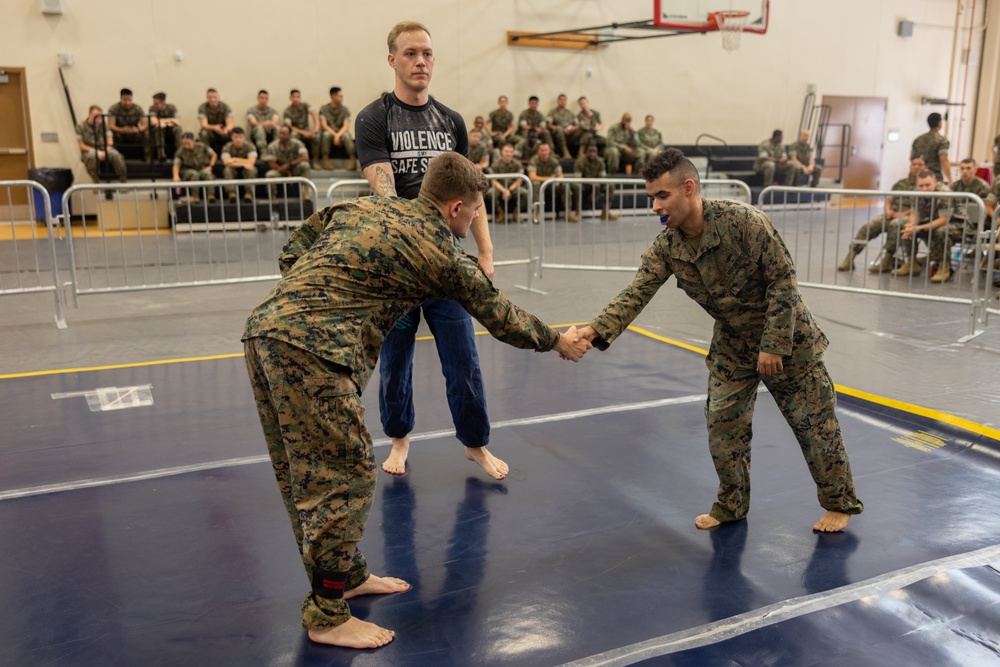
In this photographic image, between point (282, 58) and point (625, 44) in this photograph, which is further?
point (625, 44)

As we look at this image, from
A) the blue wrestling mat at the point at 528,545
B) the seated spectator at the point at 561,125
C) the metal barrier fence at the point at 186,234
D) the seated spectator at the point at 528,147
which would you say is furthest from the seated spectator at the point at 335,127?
the blue wrestling mat at the point at 528,545

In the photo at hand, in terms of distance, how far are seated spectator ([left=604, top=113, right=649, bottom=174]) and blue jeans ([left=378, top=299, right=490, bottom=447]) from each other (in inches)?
554

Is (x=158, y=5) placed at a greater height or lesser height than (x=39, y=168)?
greater

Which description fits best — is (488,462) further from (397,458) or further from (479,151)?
(479,151)

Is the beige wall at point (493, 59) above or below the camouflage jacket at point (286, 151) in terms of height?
above

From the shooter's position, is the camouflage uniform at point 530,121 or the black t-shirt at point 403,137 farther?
the camouflage uniform at point 530,121

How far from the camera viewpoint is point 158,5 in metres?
15.0

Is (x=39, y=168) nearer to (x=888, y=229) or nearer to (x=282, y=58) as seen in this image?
(x=282, y=58)

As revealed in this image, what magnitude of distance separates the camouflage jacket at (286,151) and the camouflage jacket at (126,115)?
7.07 feet

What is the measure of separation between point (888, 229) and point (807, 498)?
7.29 m

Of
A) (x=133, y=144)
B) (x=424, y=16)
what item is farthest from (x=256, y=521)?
(x=424, y=16)

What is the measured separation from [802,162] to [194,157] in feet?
42.8

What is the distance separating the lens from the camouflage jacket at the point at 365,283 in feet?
8.45

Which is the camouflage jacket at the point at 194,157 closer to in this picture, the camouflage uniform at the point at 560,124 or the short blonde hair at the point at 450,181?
the camouflage uniform at the point at 560,124
